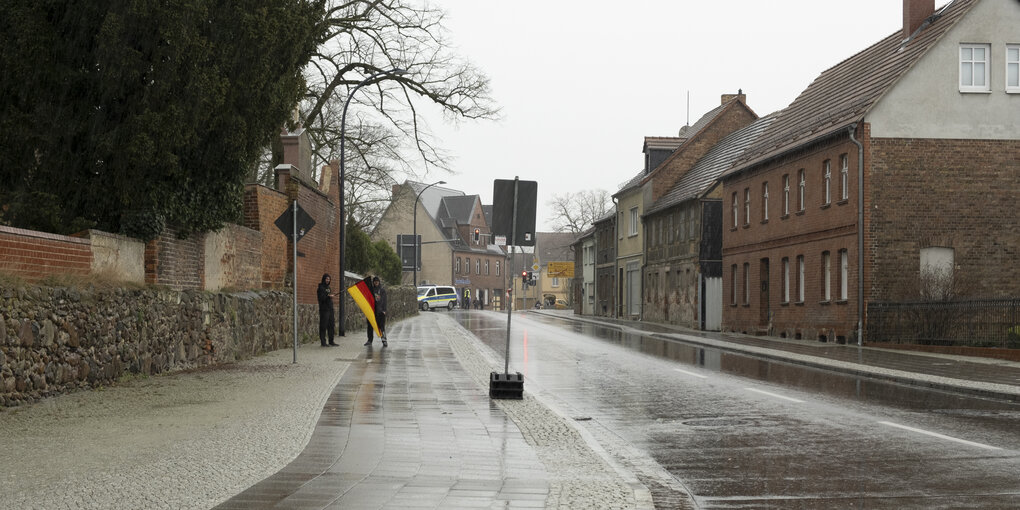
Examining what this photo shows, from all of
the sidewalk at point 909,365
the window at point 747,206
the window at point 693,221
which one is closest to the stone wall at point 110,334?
the sidewalk at point 909,365

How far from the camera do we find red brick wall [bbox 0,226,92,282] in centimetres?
1188

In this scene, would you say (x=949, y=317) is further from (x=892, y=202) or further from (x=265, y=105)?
(x=265, y=105)

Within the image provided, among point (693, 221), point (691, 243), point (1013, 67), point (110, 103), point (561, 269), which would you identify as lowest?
point (561, 269)

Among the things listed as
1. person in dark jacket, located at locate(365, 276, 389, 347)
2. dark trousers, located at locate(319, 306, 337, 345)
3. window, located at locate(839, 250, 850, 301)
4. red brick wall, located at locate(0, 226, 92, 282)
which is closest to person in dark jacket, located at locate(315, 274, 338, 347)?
dark trousers, located at locate(319, 306, 337, 345)

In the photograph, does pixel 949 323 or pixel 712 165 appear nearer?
pixel 949 323

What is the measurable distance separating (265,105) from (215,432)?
953cm

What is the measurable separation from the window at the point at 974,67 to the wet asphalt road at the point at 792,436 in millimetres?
12967

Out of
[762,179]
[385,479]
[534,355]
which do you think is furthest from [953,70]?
[385,479]

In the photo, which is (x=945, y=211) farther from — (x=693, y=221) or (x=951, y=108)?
(x=693, y=221)

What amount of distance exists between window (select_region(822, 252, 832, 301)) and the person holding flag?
13675 millimetres

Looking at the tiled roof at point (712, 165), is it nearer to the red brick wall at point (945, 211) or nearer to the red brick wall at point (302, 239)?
the red brick wall at point (945, 211)

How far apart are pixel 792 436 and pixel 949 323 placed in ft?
55.1

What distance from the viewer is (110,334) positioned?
1417 cm

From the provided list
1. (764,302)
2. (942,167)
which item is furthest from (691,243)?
(942,167)
